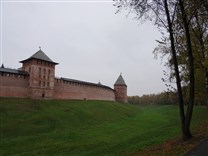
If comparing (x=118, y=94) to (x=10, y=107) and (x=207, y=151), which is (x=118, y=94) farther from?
(x=207, y=151)

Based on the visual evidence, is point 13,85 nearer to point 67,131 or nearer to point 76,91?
point 76,91

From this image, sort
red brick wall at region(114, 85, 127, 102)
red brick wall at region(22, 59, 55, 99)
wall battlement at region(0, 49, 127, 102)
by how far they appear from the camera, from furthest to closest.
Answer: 1. red brick wall at region(114, 85, 127, 102)
2. red brick wall at region(22, 59, 55, 99)
3. wall battlement at region(0, 49, 127, 102)

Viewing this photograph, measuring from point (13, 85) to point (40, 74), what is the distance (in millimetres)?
6132

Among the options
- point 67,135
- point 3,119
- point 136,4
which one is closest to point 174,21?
point 136,4

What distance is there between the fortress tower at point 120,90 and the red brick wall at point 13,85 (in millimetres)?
41527

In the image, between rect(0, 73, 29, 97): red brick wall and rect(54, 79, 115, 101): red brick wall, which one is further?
rect(54, 79, 115, 101): red brick wall

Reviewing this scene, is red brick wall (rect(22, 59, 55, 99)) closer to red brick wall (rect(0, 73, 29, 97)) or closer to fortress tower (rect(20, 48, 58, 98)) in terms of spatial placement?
fortress tower (rect(20, 48, 58, 98))

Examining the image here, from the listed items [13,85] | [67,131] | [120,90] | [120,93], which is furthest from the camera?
[120,90]

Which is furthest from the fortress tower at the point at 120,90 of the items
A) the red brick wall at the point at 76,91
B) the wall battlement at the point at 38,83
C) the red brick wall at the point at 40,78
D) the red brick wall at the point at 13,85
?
the red brick wall at the point at 13,85

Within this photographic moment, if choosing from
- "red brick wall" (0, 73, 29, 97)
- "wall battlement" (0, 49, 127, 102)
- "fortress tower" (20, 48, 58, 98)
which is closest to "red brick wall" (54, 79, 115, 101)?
"wall battlement" (0, 49, 127, 102)

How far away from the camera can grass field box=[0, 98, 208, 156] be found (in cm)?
1627

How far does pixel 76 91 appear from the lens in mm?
51812

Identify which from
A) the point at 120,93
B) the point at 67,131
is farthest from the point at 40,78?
the point at 120,93

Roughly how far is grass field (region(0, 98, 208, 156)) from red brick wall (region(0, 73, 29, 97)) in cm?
203
